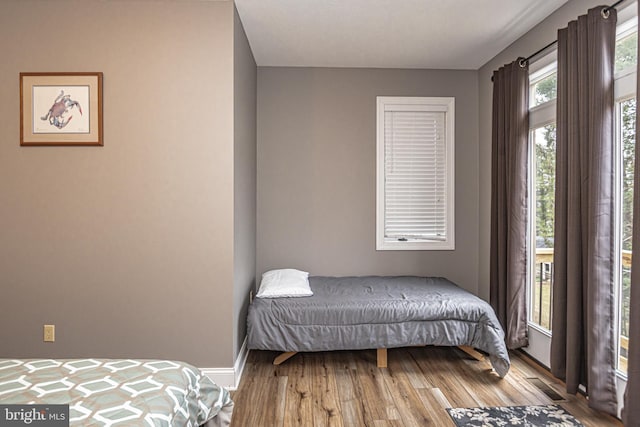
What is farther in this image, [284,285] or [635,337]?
[284,285]

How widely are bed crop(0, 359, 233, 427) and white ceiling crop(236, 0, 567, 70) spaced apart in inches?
95.4

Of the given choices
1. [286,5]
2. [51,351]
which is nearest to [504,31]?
[286,5]

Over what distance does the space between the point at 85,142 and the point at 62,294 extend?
1056mm

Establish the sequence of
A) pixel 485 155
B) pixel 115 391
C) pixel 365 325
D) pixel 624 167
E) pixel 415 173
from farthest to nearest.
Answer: pixel 415 173 < pixel 485 155 < pixel 365 325 < pixel 624 167 < pixel 115 391

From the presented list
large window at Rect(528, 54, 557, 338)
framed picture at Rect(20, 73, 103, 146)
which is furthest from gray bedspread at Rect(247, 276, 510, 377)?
framed picture at Rect(20, 73, 103, 146)

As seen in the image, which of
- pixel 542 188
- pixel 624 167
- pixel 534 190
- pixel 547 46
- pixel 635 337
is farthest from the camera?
pixel 534 190

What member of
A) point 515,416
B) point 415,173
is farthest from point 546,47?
point 515,416

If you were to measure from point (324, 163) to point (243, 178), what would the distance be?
117 centimetres

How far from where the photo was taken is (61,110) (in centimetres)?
282

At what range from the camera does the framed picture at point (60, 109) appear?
2.81 metres

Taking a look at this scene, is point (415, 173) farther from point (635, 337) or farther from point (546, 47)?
point (635, 337)

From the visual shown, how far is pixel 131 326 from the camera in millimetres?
2881

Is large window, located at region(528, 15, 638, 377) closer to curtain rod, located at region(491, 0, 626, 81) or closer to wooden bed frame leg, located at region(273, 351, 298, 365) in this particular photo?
curtain rod, located at region(491, 0, 626, 81)

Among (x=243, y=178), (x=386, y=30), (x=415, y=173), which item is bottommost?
(x=243, y=178)
